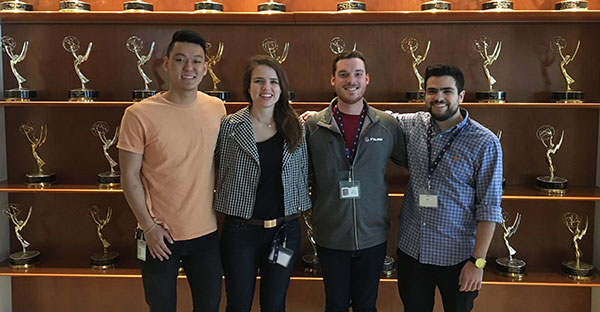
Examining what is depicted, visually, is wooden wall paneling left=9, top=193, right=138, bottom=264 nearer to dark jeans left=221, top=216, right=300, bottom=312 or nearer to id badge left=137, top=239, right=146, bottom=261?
id badge left=137, top=239, right=146, bottom=261

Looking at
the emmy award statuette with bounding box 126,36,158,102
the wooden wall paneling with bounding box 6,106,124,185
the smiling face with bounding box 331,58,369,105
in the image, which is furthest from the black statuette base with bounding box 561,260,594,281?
the wooden wall paneling with bounding box 6,106,124,185

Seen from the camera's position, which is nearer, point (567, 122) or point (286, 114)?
point (286, 114)

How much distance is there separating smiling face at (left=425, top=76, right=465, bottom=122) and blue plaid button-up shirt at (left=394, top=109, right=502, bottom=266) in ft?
0.27

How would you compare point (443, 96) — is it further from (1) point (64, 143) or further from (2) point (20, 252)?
(2) point (20, 252)

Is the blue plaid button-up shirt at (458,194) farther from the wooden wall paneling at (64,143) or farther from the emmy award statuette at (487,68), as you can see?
the wooden wall paneling at (64,143)

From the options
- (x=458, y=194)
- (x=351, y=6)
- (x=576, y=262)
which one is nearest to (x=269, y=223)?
(x=458, y=194)

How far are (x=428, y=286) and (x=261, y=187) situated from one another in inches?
34.7

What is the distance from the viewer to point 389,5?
125 inches

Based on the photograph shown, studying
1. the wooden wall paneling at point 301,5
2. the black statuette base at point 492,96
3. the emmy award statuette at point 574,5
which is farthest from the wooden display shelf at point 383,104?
the wooden wall paneling at point 301,5

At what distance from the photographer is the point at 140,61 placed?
122 inches

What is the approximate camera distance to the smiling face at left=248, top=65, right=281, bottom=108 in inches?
83.8

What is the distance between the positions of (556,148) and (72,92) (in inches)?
118

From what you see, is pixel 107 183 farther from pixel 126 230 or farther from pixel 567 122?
pixel 567 122

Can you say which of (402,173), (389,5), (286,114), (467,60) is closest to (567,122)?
(467,60)
